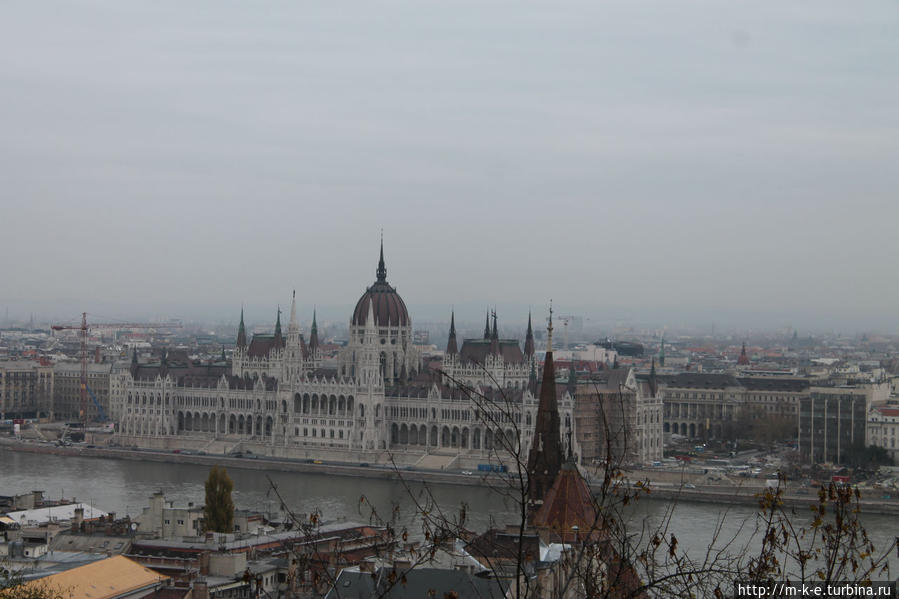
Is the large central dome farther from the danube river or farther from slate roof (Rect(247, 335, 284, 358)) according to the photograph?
the danube river

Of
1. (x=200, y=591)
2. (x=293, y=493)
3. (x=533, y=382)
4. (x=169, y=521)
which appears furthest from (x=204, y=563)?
(x=533, y=382)

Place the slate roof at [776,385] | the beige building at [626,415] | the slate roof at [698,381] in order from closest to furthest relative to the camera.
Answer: the beige building at [626,415]
the slate roof at [698,381]
the slate roof at [776,385]

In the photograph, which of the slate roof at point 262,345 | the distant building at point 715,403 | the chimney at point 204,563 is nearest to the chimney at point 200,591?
the chimney at point 204,563

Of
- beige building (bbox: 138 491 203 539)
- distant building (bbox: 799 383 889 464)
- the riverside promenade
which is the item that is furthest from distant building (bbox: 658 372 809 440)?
beige building (bbox: 138 491 203 539)

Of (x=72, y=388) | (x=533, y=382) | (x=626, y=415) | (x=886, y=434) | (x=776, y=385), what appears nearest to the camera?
(x=886, y=434)

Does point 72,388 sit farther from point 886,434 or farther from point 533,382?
point 886,434

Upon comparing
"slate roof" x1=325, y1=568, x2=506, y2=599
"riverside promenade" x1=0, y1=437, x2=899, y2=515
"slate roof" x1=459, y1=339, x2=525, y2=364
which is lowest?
"riverside promenade" x1=0, y1=437, x2=899, y2=515

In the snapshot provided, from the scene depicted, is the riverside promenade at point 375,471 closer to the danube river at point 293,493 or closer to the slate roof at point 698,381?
the danube river at point 293,493
